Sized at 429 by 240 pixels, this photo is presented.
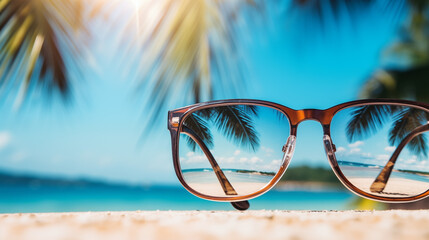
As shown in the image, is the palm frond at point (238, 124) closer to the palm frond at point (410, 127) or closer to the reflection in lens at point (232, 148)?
the reflection in lens at point (232, 148)

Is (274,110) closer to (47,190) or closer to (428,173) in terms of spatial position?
(428,173)

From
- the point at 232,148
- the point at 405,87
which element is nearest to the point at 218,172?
the point at 232,148

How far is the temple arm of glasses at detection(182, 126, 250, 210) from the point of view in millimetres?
456

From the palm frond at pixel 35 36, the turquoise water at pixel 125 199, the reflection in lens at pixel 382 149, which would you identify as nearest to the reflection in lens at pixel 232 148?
the reflection in lens at pixel 382 149

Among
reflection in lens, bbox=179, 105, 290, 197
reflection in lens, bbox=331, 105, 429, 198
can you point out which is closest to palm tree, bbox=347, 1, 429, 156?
reflection in lens, bbox=331, 105, 429, 198

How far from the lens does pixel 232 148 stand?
470 mm

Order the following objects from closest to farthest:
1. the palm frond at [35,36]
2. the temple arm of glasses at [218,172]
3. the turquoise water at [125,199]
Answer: the temple arm of glasses at [218,172], the palm frond at [35,36], the turquoise water at [125,199]

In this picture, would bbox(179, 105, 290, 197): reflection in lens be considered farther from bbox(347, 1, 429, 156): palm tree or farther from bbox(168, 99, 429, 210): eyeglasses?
bbox(347, 1, 429, 156): palm tree

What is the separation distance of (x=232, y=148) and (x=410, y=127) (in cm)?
30

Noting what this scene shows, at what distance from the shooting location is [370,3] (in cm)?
103

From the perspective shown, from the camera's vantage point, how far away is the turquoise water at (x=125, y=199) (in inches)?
166

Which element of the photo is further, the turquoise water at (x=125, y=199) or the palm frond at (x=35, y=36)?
the turquoise water at (x=125, y=199)

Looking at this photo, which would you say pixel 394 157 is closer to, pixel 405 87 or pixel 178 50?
pixel 178 50

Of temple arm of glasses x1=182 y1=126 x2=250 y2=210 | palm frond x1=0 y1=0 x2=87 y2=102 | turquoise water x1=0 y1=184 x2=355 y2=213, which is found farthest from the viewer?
turquoise water x1=0 y1=184 x2=355 y2=213
